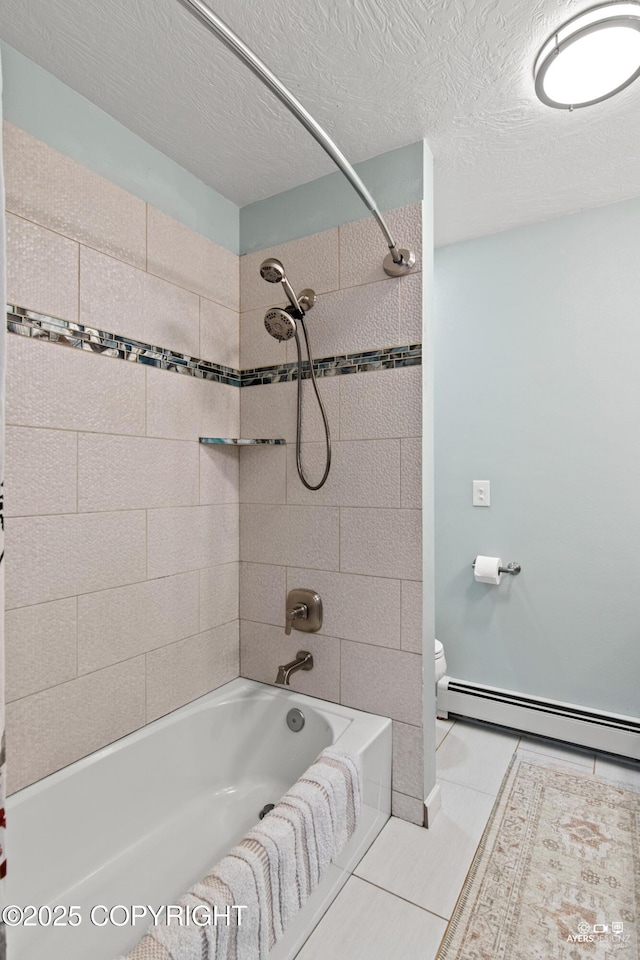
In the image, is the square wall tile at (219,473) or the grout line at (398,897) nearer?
the grout line at (398,897)

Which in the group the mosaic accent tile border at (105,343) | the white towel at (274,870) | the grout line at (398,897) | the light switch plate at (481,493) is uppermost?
the mosaic accent tile border at (105,343)

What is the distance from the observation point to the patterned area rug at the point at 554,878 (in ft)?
4.20

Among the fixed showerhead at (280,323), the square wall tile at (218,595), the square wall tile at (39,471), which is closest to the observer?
the square wall tile at (39,471)

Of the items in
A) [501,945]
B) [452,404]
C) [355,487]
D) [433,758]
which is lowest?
[501,945]

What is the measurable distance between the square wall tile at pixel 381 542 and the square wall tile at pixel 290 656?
12.9 inches

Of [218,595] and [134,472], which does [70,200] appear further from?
[218,595]

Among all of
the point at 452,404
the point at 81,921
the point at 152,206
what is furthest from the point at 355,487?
the point at 81,921

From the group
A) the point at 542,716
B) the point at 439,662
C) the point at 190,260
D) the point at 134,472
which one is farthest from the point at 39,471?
the point at 542,716

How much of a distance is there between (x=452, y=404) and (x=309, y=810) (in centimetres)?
185

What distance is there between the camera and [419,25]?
1.26m

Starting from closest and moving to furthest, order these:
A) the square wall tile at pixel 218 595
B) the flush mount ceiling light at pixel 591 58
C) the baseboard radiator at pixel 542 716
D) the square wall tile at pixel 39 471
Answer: the flush mount ceiling light at pixel 591 58 < the square wall tile at pixel 39 471 < the square wall tile at pixel 218 595 < the baseboard radiator at pixel 542 716

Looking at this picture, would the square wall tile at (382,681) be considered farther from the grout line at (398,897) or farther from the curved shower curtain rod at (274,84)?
the curved shower curtain rod at (274,84)

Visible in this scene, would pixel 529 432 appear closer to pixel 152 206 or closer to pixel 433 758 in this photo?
pixel 433 758

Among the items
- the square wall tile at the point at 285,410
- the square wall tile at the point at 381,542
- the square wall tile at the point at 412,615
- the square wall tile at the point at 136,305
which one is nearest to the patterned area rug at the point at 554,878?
the square wall tile at the point at 412,615
